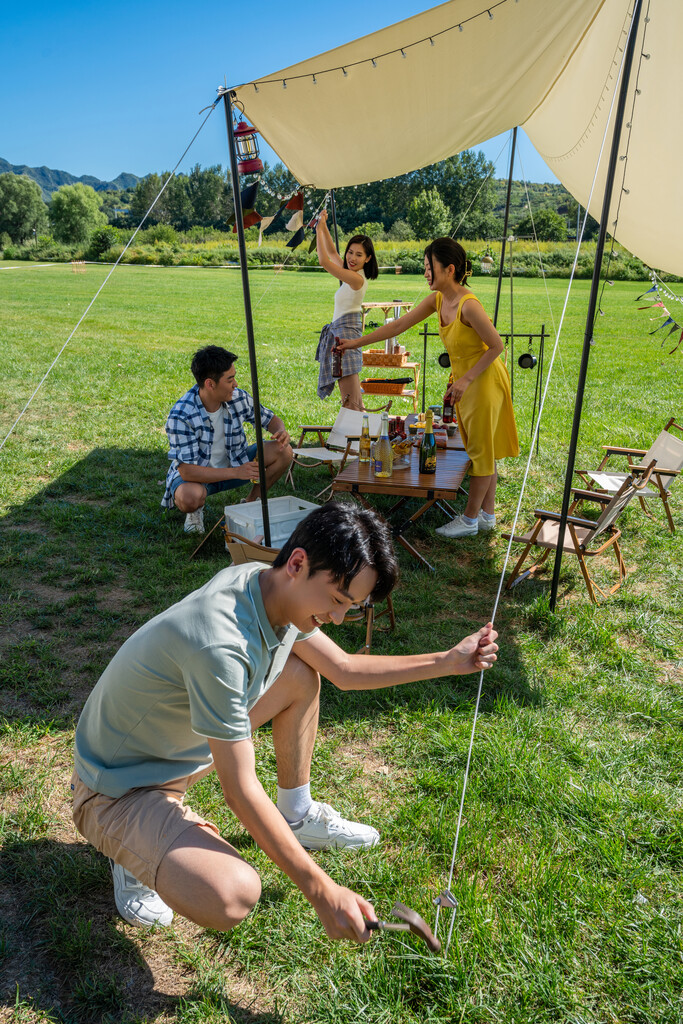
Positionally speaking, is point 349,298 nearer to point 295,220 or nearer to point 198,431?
point 295,220

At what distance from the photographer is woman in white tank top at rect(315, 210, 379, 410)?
6297mm

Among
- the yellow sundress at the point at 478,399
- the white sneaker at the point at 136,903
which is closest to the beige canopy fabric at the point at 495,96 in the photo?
the yellow sundress at the point at 478,399

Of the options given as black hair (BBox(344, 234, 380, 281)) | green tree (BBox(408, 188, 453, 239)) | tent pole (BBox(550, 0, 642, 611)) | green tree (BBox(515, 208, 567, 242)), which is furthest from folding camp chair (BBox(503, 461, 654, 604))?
green tree (BBox(515, 208, 567, 242))

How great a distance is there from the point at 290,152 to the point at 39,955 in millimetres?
5341

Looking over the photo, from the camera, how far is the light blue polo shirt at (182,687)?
1680mm

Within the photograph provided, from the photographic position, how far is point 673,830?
253 cm

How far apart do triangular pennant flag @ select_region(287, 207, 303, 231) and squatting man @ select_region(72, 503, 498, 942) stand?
416cm

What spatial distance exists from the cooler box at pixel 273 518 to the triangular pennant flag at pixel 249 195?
5.60 feet

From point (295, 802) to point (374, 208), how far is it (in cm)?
5632

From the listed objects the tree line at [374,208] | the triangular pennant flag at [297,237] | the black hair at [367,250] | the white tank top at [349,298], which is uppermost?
the tree line at [374,208]

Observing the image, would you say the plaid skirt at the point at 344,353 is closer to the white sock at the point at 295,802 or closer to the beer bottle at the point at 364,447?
the beer bottle at the point at 364,447

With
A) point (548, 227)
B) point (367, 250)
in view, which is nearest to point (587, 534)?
point (367, 250)

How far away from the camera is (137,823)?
1.87 m

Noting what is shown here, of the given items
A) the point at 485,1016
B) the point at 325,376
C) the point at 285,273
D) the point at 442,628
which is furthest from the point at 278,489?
the point at 285,273
